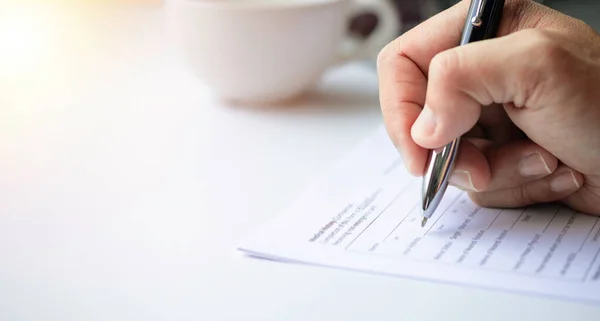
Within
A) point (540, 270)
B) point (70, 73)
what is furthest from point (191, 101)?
point (540, 270)

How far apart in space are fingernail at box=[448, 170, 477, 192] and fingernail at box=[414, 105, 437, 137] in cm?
6

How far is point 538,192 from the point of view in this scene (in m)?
0.59

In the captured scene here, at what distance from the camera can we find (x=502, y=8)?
1.90 feet

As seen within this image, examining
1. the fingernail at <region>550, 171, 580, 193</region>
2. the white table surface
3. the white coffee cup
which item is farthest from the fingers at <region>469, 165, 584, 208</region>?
the white coffee cup

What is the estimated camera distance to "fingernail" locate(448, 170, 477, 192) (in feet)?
1.89

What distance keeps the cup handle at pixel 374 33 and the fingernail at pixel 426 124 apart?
40cm

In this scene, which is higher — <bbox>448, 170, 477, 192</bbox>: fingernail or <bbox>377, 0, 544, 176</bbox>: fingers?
<bbox>377, 0, 544, 176</bbox>: fingers

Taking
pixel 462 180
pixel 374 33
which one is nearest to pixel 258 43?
pixel 374 33

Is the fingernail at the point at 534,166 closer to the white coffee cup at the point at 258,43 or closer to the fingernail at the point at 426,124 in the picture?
the fingernail at the point at 426,124

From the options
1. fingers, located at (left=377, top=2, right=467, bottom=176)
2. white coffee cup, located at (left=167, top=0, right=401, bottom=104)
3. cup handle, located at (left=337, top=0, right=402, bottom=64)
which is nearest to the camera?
fingers, located at (left=377, top=2, right=467, bottom=176)

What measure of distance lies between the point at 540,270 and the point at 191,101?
524mm

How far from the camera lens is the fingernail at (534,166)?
0.58 metres

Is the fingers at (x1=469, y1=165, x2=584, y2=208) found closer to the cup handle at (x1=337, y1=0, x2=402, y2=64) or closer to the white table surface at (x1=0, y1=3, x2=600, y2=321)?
the white table surface at (x1=0, y1=3, x2=600, y2=321)

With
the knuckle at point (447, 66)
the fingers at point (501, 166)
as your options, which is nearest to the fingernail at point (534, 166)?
the fingers at point (501, 166)
